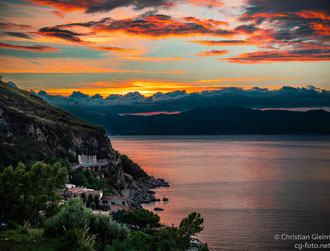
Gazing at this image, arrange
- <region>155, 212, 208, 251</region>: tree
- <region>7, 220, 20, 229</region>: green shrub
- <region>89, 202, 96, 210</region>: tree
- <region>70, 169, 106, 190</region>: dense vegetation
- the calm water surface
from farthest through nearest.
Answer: <region>70, 169, 106, 190</region>: dense vegetation
<region>89, 202, 96, 210</region>: tree
the calm water surface
<region>155, 212, 208, 251</region>: tree
<region>7, 220, 20, 229</region>: green shrub

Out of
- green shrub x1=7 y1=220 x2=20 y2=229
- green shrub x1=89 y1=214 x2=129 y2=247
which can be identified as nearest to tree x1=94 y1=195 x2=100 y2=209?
green shrub x1=7 y1=220 x2=20 y2=229

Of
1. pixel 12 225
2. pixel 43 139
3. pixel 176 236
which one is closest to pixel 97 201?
pixel 43 139

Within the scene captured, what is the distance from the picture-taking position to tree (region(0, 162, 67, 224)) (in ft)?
64.8

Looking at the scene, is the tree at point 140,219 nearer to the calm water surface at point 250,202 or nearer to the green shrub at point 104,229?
the calm water surface at point 250,202

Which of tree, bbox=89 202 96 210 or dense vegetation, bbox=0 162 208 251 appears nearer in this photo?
dense vegetation, bbox=0 162 208 251

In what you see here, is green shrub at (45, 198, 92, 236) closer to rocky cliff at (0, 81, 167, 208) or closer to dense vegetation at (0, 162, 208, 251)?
dense vegetation at (0, 162, 208, 251)

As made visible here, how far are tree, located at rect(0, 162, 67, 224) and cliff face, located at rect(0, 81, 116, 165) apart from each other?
154 ft

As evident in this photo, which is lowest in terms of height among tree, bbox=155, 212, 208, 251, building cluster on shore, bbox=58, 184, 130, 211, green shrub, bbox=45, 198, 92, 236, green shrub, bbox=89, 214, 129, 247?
building cluster on shore, bbox=58, 184, 130, 211

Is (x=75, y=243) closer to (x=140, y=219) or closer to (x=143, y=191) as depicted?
(x=140, y=219)

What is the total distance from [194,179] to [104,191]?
34.7 meters

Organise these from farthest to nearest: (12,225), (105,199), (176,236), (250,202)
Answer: (250,202) → (105,199) → (176,236) → (12,225)

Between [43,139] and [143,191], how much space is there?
2544cm

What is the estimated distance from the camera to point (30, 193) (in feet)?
68.0

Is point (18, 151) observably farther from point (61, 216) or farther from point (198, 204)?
point (61, 216)
